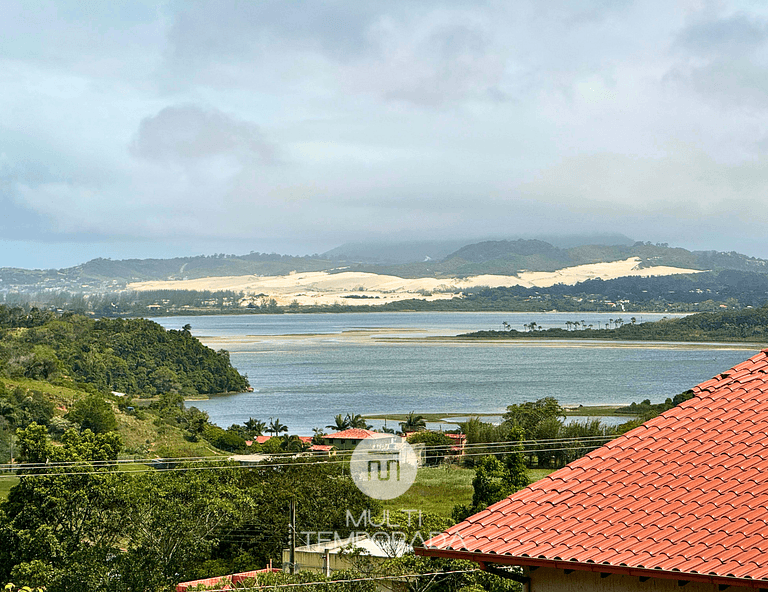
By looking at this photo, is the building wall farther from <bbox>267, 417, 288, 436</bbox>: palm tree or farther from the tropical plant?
<bbox>267, 417, 288, 436</bbox>: palm tree

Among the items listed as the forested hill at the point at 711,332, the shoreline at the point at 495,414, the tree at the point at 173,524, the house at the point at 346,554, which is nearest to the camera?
the house at the point at 346,554

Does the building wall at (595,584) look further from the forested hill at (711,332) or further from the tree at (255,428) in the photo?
the forested hill at (711,332)

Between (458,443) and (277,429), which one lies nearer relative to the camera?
(458,443)

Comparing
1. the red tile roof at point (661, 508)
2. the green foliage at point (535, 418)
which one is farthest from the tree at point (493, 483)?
the green foliage at point (535, 418)

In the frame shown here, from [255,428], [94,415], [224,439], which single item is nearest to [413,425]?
[255,428]

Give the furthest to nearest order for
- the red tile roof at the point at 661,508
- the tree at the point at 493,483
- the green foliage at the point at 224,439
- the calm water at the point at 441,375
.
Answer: the calm water at the point at 441,375, the green foliage at the point at 224,439, the tree at the point at 493,483, the red tile roof at the point at 661,508

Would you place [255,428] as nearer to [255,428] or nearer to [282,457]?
[255,428]

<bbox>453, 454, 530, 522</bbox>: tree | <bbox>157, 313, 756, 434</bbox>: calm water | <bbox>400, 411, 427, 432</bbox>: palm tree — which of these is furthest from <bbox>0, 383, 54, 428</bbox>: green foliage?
<bbox>453, 454, 530, 522</bbox>: tree

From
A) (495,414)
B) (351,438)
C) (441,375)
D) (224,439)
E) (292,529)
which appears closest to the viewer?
(292,529)
